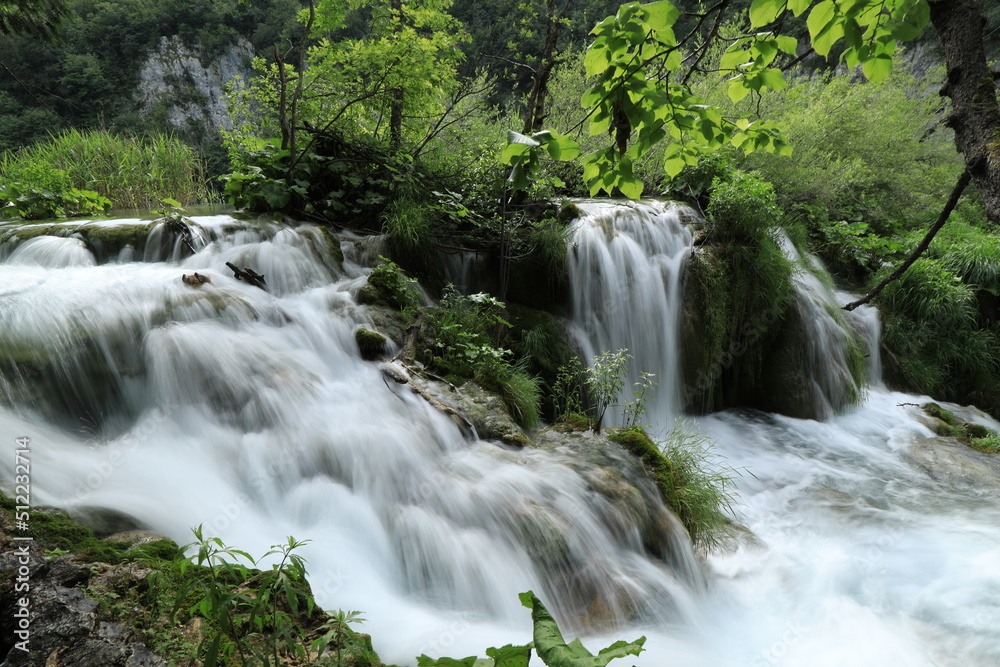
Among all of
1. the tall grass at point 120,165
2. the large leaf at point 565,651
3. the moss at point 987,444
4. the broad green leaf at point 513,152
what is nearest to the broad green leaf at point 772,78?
the broad green leaf at point 513,152

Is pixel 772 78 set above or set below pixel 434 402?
above

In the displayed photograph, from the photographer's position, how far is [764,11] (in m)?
1.42

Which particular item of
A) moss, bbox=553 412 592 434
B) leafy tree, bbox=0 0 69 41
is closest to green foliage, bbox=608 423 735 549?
moss, bbox=553 412 592 434

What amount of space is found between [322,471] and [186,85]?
45519 millimetres

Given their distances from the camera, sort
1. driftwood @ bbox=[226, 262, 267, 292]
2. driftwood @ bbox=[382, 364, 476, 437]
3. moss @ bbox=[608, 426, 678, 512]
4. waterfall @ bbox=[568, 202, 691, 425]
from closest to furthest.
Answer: moss @ bbox=[608, 426, 678, 512] < driftwood @ bbox=[382, 364, 476, 437] < driftwood @ bbox=[226, 262, 267, 292] < waterfall @ bbox=[568, 202, 691, 425]

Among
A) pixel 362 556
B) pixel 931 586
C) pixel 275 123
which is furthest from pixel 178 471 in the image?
pixel 275 123

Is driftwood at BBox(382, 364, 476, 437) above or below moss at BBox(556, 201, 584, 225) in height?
below

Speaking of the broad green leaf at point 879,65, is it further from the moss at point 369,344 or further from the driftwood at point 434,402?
the moss at point 369,344

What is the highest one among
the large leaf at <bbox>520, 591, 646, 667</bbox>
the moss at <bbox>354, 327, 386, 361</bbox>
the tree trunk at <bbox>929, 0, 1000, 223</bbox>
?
the tree trunk at <bbox>929, 0, 1000, 223</bbox>

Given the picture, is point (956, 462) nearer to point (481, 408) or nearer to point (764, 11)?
point (481, 408)

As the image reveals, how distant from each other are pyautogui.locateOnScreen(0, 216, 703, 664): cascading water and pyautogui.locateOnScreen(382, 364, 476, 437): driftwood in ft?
0.28

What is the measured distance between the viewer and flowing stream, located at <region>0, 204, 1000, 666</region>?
2646 millimetres

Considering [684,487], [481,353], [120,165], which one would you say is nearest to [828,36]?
[684,487]

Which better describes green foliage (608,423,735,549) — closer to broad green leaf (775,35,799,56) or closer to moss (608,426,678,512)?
moss (608,426,678,512)
